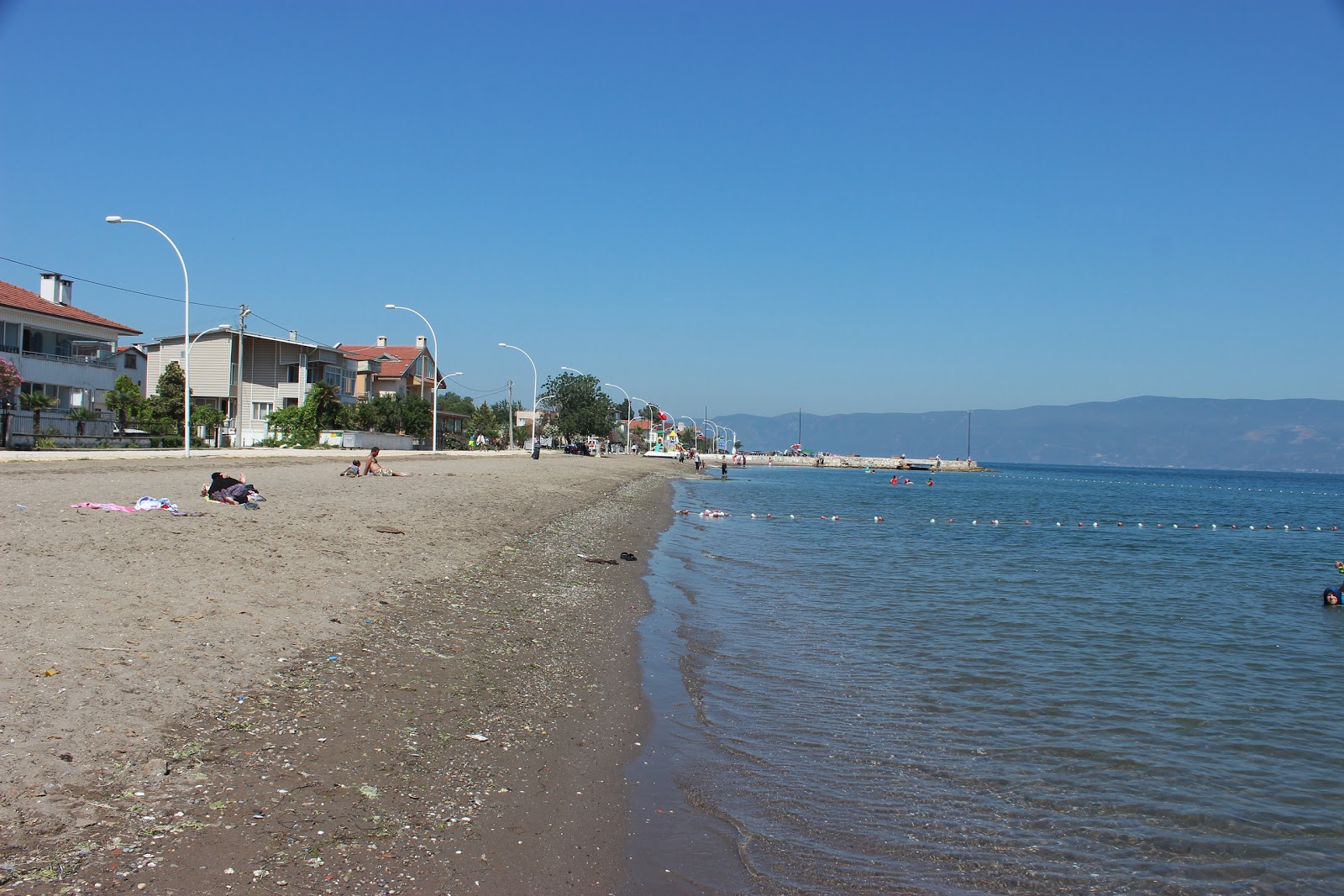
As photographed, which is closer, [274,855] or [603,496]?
[274,855]

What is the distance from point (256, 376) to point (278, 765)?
61923 millimetres

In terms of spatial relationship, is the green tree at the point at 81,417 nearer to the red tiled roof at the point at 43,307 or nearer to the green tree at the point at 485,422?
the red tiled roof at the point at 43,307

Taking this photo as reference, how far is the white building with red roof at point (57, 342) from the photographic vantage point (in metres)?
41.2

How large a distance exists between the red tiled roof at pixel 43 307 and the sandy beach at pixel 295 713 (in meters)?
33.6

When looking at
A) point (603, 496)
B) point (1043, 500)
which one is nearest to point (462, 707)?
→ point (603, 496)

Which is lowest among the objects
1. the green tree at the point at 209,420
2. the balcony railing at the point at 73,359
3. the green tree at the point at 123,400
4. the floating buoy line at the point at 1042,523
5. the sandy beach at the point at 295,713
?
the floating buoy line at the point at 1042,523

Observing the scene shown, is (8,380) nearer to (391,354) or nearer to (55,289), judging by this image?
(55,289)

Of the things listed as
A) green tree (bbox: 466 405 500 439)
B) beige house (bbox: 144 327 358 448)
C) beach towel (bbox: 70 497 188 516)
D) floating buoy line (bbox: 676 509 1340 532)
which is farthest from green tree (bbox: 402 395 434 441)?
beach towel (bbox: 70 497 188 516)

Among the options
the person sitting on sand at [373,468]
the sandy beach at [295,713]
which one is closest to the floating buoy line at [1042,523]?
the person sitting on sand at [373,468]

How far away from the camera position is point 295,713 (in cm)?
690

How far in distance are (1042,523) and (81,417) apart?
44089 mm

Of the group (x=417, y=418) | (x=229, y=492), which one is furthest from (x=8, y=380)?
(x=417, y=418)

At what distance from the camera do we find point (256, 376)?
6212 cm

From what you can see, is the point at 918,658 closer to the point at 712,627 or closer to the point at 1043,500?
the point at 712,627
